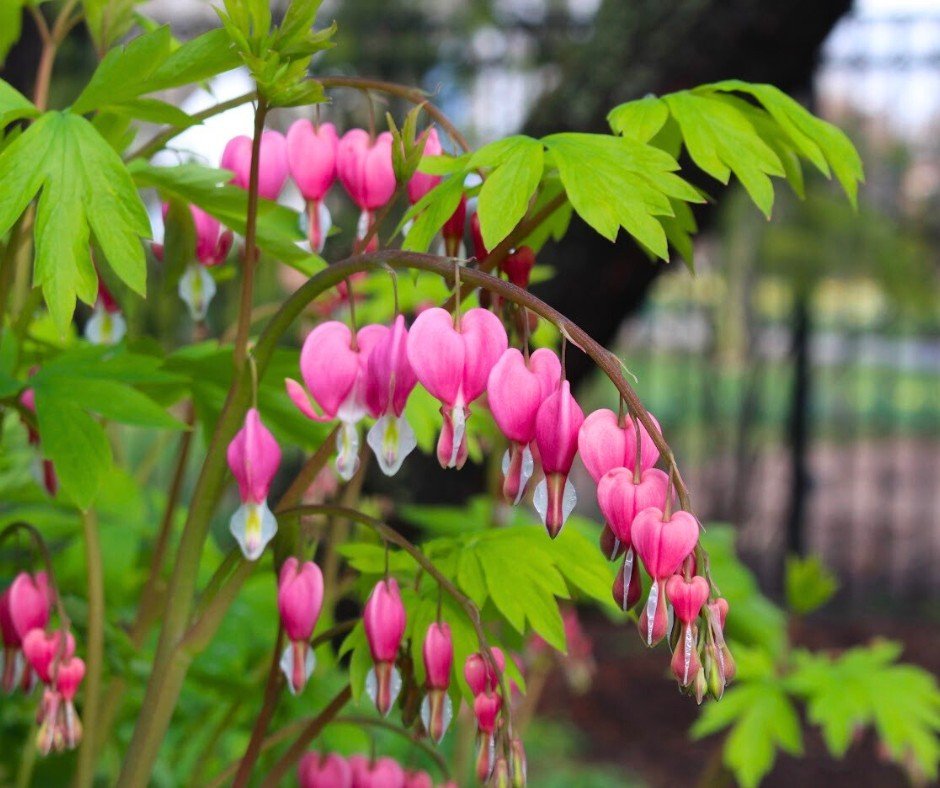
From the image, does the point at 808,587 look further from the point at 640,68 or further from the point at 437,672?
the point at 640,68

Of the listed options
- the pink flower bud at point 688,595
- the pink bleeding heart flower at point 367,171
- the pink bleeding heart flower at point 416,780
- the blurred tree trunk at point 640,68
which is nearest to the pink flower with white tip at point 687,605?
the pink flower bud at point 688,595

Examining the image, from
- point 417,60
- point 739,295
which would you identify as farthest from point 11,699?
point 739,295

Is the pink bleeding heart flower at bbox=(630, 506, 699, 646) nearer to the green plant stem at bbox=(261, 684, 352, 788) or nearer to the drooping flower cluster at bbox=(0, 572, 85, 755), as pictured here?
the green plant stem at bbox=(261, 684, 352, 788)

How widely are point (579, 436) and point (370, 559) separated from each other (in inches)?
14.4

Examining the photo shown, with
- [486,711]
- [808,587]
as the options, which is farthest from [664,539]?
[808,587]

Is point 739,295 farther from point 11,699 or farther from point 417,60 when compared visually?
point 11,699

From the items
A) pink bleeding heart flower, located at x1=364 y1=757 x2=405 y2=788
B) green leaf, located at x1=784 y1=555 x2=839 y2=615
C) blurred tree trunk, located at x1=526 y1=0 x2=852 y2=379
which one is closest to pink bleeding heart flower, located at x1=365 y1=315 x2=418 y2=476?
pink bleeding heart flower, located at x1=364 y1=757 x2=405 y2=788

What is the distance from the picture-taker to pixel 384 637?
91cm

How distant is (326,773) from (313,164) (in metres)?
0.60

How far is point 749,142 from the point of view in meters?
0.98

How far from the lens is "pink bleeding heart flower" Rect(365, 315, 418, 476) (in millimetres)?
832

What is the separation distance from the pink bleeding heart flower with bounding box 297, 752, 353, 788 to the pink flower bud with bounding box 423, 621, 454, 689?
0.32m

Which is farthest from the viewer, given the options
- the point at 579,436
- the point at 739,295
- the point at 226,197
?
the point at 739,295

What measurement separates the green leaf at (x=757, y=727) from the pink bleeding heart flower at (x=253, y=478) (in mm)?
1289
